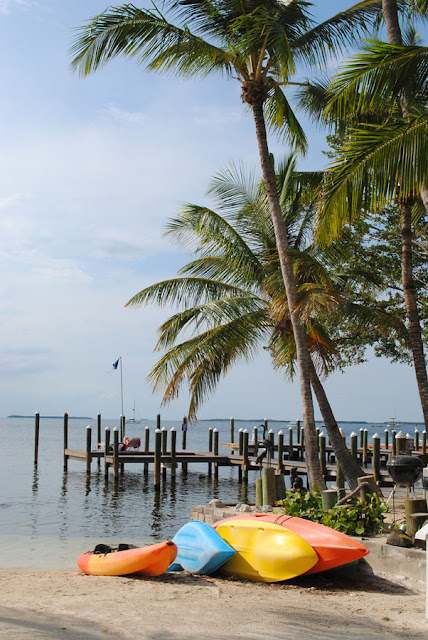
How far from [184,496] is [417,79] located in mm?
17396

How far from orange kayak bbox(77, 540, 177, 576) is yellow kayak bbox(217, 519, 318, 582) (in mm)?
892

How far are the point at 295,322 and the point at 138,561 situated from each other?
540 centimetres

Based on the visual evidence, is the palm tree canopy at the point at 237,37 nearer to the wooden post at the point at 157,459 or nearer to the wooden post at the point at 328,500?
the wooden post at the point at 328,500

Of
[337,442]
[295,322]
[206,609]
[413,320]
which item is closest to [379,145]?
[295,322]

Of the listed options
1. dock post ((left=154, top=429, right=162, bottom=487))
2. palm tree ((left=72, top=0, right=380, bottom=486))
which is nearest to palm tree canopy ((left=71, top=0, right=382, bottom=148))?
palm tree ((left=72, top=0, right=380, bottom=486))

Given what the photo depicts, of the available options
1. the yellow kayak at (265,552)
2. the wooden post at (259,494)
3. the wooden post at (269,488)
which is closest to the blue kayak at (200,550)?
the yellow kayak at (265,552)

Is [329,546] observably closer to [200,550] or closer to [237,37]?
[200,550]

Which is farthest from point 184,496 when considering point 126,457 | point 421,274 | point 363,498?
point 363,498

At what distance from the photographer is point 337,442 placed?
13773mm

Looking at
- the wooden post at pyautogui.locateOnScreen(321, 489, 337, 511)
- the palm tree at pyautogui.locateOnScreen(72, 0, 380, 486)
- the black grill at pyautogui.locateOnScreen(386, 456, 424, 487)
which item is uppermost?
the palm tree at pyautogui.locateOnScreen(72, 0, 380, 486)

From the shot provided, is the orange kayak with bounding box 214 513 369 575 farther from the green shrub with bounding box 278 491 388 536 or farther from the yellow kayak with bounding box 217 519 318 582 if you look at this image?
the green shrub with bounding box 278 491 388 536

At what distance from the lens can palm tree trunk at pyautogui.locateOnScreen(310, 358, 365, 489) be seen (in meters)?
13.6

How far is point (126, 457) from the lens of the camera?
1022 inches

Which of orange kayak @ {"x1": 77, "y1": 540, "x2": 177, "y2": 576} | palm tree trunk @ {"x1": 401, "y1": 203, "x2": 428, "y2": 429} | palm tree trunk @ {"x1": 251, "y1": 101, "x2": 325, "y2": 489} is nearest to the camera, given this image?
orange kayak @ {"x1": 77, "y1": 540, "x2": 177, "y2": 576}
